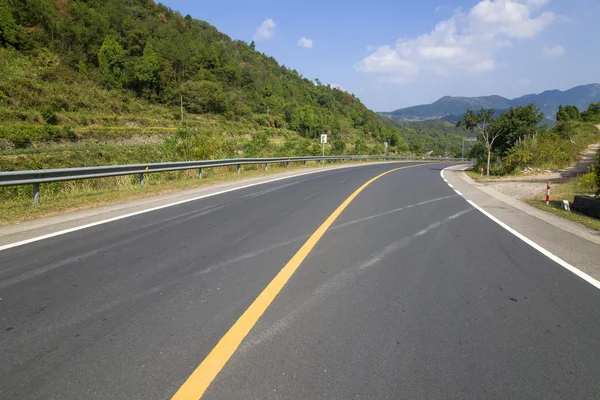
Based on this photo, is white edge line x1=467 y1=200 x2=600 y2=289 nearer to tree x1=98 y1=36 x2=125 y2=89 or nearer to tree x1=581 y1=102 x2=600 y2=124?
tree x1=581 y1=102 x2=600 y2=124

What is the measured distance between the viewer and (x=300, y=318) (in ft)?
10.7

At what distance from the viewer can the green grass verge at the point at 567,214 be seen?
7.93m

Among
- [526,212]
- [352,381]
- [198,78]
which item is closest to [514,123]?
[526,212]

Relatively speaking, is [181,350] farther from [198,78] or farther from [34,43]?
[198,78]

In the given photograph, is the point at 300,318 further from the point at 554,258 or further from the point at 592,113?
the point at 592,113

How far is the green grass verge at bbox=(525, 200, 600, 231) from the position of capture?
7933 mm

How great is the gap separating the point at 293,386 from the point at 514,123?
31265mm

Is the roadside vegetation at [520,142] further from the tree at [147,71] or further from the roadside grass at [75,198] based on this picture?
the tree at [147,71]

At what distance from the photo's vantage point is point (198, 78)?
93.7m

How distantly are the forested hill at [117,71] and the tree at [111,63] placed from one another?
7.9 inches

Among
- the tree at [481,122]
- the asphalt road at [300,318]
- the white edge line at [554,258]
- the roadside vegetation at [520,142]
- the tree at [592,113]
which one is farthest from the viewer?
the tree at [592,113]

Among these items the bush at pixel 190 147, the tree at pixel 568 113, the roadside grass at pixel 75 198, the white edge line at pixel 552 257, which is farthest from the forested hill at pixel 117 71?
the tree at pixel 568 113

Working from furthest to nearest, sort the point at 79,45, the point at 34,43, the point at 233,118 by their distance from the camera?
the point at 233,118 < the point at 79,45 < the point at 34,43

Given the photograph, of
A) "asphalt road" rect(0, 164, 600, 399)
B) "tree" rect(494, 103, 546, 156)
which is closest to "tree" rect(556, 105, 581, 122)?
"tree" rect(494, 103, 546, 156)
